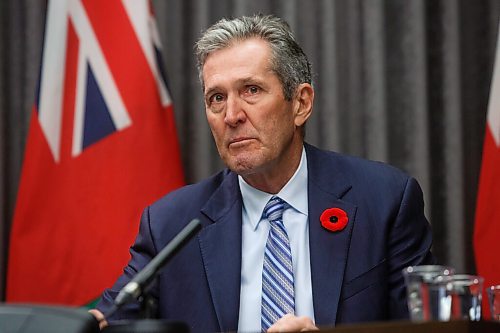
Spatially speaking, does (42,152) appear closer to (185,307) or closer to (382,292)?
(185,307)

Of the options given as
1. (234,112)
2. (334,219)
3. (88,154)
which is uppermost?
(234,112)

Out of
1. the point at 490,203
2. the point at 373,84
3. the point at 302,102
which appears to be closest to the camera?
the point at 302,102

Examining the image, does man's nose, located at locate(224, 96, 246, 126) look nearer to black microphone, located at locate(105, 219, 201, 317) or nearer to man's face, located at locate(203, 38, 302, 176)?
man's face, located at locate(203, 38, 302, 176)

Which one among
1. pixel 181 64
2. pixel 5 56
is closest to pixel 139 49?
pixel 181 64

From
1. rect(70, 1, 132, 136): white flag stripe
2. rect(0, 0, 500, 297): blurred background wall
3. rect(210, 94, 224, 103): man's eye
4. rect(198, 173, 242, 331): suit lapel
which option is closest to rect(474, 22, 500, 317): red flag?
rect(0, 0, 500, 297): blurred background wall

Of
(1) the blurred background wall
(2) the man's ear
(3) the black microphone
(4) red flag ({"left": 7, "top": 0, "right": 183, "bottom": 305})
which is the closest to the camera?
(3) the black microphone

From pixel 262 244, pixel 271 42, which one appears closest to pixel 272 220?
pixel 262 244

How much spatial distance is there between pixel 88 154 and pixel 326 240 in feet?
3.86

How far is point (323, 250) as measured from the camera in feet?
7.83

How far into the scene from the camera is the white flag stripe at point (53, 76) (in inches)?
126

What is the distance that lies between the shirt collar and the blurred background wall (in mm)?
929

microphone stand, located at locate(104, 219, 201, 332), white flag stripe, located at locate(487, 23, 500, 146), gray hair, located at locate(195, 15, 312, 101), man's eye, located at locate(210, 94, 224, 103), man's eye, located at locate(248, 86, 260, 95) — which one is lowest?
microphone stand, located at locate(104, 219, 201, 332)

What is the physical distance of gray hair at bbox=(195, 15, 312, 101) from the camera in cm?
251

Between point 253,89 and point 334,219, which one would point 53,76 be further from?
point 334,219
